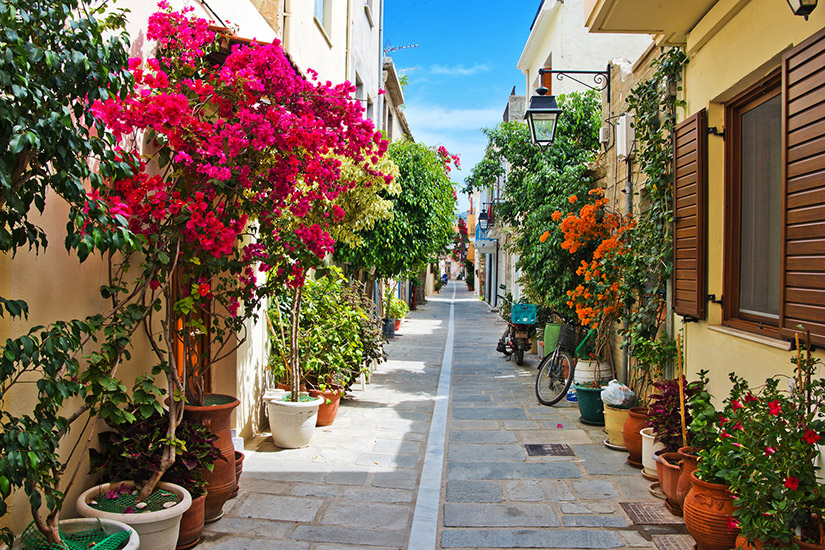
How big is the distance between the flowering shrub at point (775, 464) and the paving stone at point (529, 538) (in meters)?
1.09

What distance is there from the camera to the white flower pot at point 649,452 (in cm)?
535

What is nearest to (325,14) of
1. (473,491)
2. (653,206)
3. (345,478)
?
(653,206)

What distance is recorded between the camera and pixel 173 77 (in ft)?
14.1

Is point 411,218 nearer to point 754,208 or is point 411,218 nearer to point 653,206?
point 653,206

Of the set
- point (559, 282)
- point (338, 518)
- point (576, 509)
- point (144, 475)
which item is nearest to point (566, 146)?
point (559, 282)

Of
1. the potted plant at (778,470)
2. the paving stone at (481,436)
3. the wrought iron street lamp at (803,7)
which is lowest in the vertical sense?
the paving stone at (481,436)

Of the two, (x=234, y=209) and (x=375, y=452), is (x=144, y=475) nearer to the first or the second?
(x=234, y=209)

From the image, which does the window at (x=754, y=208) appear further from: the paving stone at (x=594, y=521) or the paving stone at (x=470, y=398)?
the paving stone at (x=470, y=398)

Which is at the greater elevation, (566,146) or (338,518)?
(566,146)

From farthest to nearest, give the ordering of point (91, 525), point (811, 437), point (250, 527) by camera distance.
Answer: point (250, 527) → point (91, 525) → point (811, 437)

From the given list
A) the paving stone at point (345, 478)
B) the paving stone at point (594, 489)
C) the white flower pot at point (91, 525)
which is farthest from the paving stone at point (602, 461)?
the white flower pot at point (91, 525)

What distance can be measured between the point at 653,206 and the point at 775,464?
365 cm

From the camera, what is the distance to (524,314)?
39.7 feet

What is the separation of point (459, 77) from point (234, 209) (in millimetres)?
13742
